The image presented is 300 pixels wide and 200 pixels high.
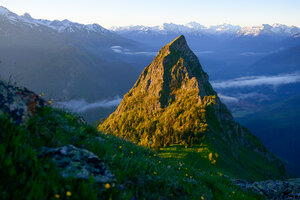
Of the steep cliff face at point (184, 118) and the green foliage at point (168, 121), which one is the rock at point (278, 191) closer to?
the steep cliff face at point (184, 118)

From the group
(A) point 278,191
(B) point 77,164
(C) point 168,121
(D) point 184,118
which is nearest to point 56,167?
(B) point 77,164

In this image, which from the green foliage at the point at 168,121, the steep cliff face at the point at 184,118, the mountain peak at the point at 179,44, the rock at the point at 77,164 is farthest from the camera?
→ the mountain peak at the point at 179,44

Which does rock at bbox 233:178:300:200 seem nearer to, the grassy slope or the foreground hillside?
the foreground hillside

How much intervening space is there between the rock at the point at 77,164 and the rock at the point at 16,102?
102 cm

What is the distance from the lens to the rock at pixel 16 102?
14.2 feet

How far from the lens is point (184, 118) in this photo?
2837 inches

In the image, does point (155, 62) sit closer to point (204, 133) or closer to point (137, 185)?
point (204, 133)

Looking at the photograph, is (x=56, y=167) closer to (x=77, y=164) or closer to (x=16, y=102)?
(x=77, y=164)

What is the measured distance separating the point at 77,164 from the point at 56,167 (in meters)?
0.43

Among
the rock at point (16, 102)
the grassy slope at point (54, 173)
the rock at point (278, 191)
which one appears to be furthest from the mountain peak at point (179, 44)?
the rock at point (16, 102)

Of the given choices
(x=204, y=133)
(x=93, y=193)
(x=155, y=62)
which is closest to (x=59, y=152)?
(x=93, y=193)

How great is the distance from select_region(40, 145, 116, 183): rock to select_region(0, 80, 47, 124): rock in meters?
1.02

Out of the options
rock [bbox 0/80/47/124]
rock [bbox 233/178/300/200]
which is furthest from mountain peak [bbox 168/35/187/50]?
rock [bbox 0/80/47/124]

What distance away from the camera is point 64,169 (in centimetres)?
388
